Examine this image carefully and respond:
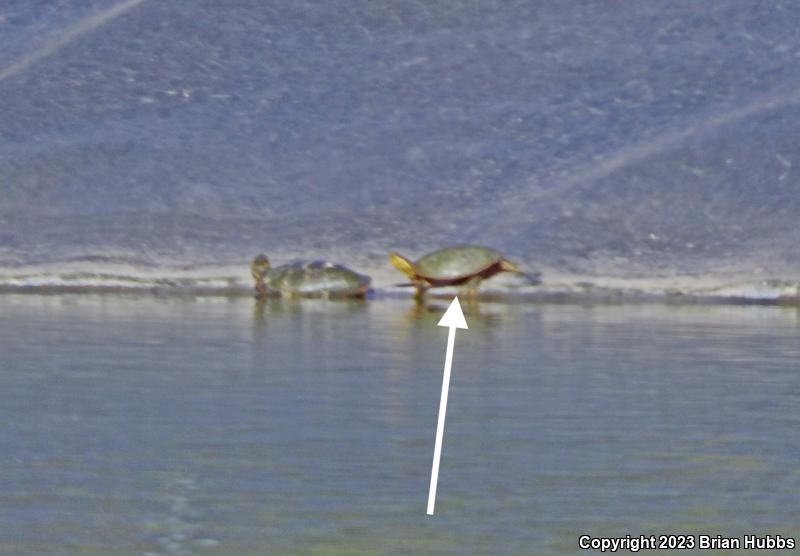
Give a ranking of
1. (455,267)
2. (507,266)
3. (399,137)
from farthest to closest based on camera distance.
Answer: (399,137) → (507,266) → (455,267)

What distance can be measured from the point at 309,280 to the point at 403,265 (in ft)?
3.74

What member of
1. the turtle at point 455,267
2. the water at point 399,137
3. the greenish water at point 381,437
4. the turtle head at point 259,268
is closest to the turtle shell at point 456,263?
the turtle at point 455,267

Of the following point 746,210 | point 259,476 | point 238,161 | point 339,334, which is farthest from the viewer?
point 238,161

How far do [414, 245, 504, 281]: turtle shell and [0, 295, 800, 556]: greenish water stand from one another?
523 cm

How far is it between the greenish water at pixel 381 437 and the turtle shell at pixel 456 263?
17.2ft

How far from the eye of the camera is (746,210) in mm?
24984

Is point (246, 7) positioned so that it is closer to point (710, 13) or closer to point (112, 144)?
point (112, 144)

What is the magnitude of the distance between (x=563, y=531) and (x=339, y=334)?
7986 millimetres

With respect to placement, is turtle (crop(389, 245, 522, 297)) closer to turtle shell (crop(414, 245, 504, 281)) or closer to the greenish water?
turtle shell (crop(414, 245, 504, 281))

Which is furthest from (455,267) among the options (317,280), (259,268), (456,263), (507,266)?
(259,268)

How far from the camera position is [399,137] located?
29375 millimetres

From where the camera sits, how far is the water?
23859mm

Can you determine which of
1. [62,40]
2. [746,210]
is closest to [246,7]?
[62,40]

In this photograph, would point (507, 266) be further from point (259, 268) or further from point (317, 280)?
point (259, 268)
